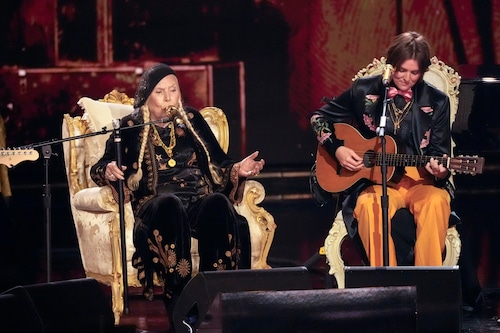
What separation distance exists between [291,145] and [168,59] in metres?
1.41

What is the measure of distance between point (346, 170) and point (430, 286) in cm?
175

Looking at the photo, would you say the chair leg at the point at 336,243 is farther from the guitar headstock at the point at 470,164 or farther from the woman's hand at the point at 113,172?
the woman's hand at the point at 113,172

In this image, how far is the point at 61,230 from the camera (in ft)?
28.7

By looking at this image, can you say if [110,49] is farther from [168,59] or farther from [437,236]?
[437,236]

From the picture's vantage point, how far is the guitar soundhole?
5.25 meters

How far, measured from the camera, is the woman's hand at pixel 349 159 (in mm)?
5203

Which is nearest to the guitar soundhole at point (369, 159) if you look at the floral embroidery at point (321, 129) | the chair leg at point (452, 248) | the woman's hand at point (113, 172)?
the floral embroidery at point (321, 129)

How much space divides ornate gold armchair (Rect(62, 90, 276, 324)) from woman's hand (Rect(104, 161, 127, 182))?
112 mm

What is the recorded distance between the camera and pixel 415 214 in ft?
16.7

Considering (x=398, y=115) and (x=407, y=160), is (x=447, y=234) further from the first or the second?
(x=398, y=115)

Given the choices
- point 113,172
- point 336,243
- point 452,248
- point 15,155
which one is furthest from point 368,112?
point 15,155

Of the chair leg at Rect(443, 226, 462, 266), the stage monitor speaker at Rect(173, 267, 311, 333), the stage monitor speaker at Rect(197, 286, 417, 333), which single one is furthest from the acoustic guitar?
the stage monitor speaker at Rect(197, 286, 417, 333)

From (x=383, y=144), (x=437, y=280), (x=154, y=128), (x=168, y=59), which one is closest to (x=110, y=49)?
(x=168, y=59)

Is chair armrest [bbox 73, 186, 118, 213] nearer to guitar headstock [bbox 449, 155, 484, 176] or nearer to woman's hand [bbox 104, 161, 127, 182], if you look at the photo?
woman's hand [bbox 104, 161, 127, 182]
